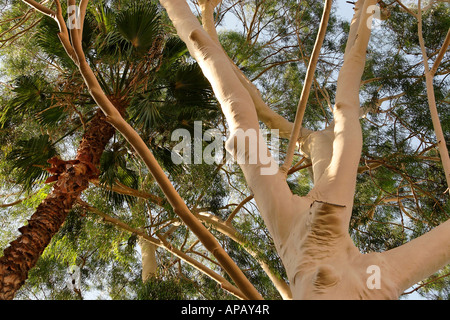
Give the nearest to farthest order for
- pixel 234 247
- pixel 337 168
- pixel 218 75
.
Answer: pixel 337 168, pixel 218 75, pixel 234 247

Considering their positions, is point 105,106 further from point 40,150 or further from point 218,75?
point 40,150

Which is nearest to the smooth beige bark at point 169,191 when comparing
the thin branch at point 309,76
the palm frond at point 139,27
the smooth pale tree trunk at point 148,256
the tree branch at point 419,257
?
the thin branch at point 309,76

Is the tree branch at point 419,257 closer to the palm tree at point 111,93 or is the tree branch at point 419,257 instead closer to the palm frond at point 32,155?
the palm tree at point 111,93

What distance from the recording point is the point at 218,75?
5.56ft

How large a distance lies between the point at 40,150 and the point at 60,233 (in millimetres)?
970

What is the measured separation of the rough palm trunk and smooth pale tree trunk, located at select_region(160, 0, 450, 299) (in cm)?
141

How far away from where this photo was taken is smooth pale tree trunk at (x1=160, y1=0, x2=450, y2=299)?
3.46 ft

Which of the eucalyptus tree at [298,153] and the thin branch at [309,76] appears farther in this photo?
the thin branch at [309,76]

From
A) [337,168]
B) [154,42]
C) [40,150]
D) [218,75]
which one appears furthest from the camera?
[40,150]

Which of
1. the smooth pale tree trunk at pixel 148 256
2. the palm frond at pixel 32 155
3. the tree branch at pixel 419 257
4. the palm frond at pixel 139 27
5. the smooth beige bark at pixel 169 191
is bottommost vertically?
the tree branch at pixel 419 257

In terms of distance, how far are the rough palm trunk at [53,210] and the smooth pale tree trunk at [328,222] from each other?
55.4 inches

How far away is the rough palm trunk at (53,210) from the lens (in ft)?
6.98
